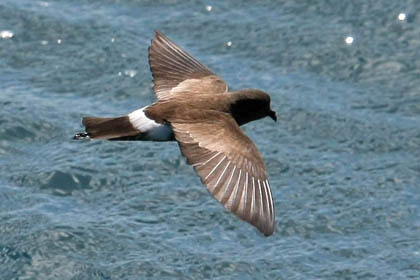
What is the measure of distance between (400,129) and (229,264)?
203 cm

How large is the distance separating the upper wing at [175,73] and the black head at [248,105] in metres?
0.43

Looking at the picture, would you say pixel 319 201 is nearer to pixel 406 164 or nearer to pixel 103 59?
pixel 406 164

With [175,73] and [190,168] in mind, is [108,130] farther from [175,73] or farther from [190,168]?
[190,168]

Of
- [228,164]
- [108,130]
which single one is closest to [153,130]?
[108,130]

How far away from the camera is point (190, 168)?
9812mm

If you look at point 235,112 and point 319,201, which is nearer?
point 235,112

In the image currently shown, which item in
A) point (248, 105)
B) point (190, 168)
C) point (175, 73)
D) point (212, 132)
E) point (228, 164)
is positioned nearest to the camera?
point (228, 164)

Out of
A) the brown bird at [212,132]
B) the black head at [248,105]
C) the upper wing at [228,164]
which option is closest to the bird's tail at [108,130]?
the brown bird at [212,132]

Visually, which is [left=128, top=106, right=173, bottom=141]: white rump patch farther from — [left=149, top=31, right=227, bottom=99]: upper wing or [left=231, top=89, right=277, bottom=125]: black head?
[left=149, top=31, right=227, bottom=99]: upper wing

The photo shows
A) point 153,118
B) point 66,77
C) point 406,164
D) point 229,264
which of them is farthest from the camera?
→ point 66,77

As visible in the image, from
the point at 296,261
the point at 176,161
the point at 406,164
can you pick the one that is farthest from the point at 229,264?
the point at 406,164

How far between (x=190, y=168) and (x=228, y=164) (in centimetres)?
311

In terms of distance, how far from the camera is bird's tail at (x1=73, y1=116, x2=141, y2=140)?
6.96 metres

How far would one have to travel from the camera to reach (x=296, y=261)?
9.03 metres
